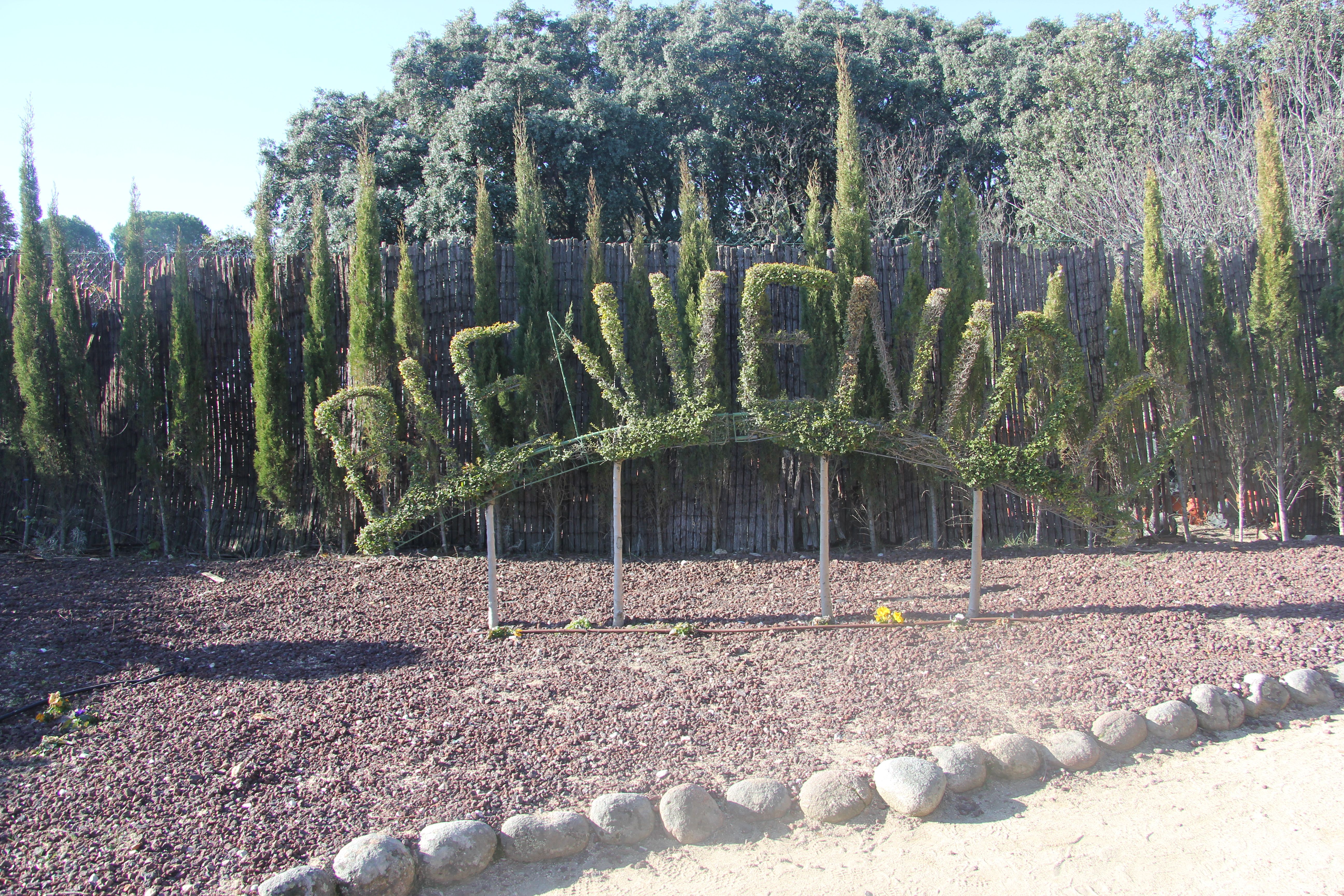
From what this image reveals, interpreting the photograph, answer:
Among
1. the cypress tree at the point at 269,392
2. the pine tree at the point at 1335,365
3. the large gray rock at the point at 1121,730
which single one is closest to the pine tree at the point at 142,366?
the cypress tree at the point at 269,392

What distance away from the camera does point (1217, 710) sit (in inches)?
168

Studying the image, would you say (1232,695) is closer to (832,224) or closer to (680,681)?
(680,681)

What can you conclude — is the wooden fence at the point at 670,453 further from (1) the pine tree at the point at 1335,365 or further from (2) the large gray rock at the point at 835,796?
(2) the large gray rock at the point at 835,796

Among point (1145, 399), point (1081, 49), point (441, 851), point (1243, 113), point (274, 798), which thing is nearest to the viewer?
point (441, 851)

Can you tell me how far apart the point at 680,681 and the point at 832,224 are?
5069 millimetres

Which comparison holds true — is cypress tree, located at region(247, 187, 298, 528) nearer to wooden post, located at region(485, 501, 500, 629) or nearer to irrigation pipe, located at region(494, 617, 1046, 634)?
wooden post, located at region(485, 501, 500, 629)

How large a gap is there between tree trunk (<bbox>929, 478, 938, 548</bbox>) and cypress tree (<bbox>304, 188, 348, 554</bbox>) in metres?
5.48

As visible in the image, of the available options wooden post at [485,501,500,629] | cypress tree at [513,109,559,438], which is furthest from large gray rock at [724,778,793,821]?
cypress tree at [513,109,559,438]

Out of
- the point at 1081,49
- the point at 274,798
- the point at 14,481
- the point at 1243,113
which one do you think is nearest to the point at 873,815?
the point at 274,798

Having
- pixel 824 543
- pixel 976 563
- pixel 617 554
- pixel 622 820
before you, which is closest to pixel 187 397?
pixel 617 554

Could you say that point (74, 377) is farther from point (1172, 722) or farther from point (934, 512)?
point (1172, 722)

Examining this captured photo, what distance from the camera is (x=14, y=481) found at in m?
8.38

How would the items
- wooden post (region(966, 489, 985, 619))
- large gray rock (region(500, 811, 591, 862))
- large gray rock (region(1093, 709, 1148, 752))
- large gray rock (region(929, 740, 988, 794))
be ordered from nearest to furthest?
large gray rock (region(500, 811, 591, 862)) → large gray rock (region(929, 740, 988, 794)) → large gray rock (region(1093, 709, 1148, 752)) → wooden post (region(966, 489, 985, 619))

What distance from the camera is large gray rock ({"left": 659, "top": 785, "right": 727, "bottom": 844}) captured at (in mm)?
3369
